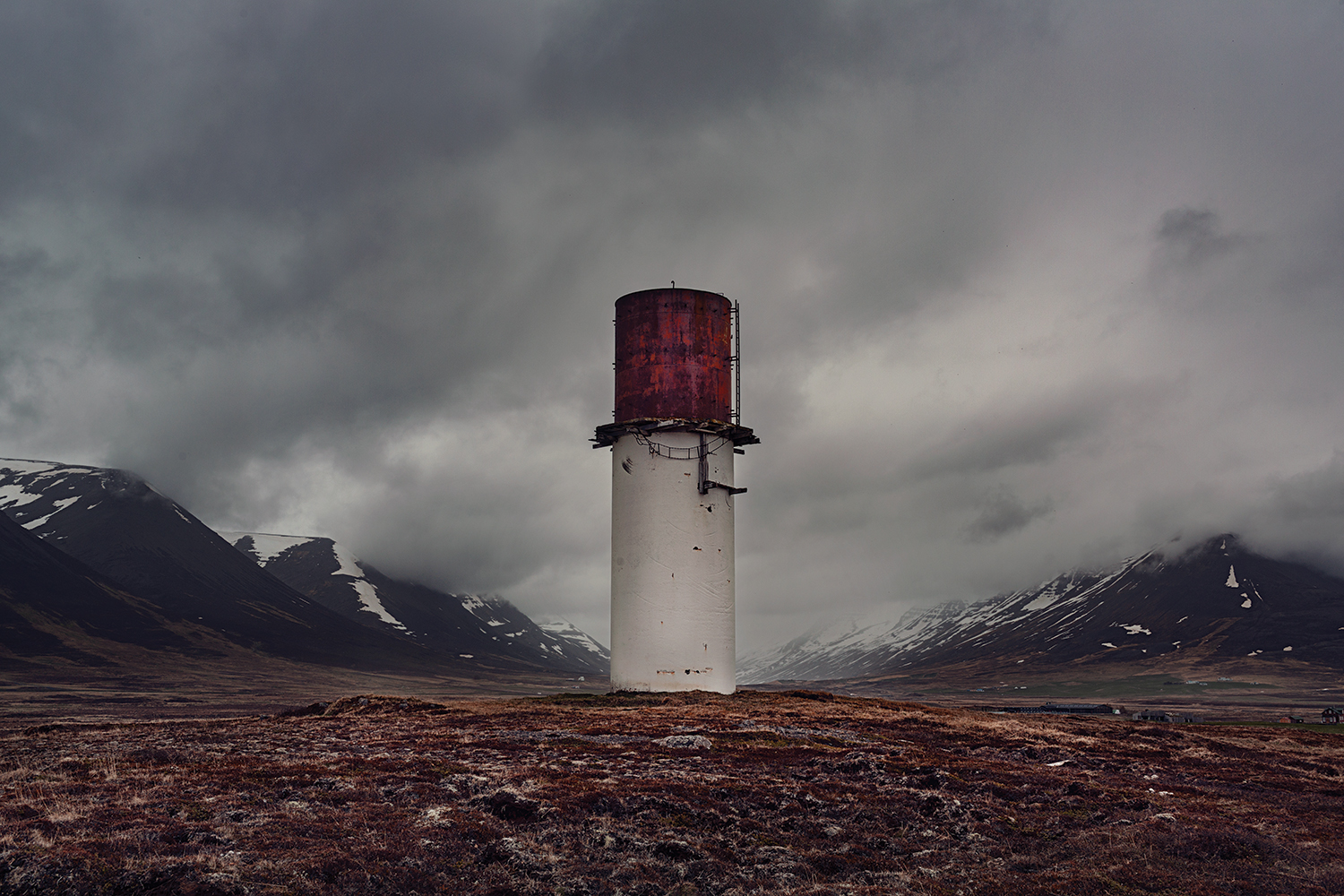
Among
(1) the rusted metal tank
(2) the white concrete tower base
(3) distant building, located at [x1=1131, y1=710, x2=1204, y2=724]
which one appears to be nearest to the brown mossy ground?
(2) the white concrete tower base

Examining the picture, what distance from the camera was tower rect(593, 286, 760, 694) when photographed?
41750 millimetres

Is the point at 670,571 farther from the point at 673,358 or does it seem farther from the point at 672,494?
the point at 673,358

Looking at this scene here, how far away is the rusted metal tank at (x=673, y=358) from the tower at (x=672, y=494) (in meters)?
0.05

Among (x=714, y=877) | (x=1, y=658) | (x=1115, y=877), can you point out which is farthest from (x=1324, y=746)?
(x=1, y=658)

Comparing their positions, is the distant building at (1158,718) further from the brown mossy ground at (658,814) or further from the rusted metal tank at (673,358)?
the brown mossy ground at (658,814)

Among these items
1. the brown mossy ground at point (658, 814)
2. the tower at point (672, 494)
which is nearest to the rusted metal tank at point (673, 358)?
the tower at point (672, 494)

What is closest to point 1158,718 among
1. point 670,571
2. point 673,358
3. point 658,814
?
point 670,571

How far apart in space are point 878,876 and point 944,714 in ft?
75.5

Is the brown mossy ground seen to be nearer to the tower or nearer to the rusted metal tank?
the tower

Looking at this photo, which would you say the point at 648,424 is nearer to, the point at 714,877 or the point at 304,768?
the point at 304,768

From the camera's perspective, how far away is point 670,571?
41812 millimetres

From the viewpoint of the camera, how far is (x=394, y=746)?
23.9 meters

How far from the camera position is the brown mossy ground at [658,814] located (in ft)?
40.1

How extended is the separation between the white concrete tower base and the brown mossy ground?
47.3 feet
